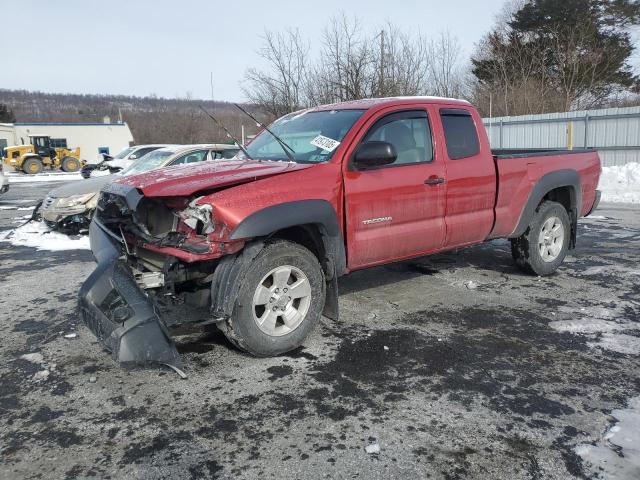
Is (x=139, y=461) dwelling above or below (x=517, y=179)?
below

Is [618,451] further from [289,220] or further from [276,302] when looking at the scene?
[289,220]

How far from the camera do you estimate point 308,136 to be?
468 centimetres

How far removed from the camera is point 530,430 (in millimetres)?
2873

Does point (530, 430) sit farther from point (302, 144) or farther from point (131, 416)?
point (302, 144)

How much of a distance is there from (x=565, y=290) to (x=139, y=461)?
4.60m

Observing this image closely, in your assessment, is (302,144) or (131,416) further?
(302,144)

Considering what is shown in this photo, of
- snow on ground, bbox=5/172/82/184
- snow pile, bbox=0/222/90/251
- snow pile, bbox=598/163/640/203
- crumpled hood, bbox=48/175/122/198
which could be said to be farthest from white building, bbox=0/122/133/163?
snow pile, bbox=598/163/640/203

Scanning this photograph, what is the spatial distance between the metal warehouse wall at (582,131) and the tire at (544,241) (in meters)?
13.6

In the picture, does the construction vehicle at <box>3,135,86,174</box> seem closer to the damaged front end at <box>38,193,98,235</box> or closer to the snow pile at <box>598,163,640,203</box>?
the damaged front end at <box>38,193,98,235</box>

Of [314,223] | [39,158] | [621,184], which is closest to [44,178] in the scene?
[39,158]

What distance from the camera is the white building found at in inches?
2213

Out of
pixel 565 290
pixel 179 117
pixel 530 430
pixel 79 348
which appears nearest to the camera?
pixel 530 430

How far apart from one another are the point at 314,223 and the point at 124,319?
1534mm

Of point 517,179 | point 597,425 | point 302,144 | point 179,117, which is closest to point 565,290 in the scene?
point 517,179
